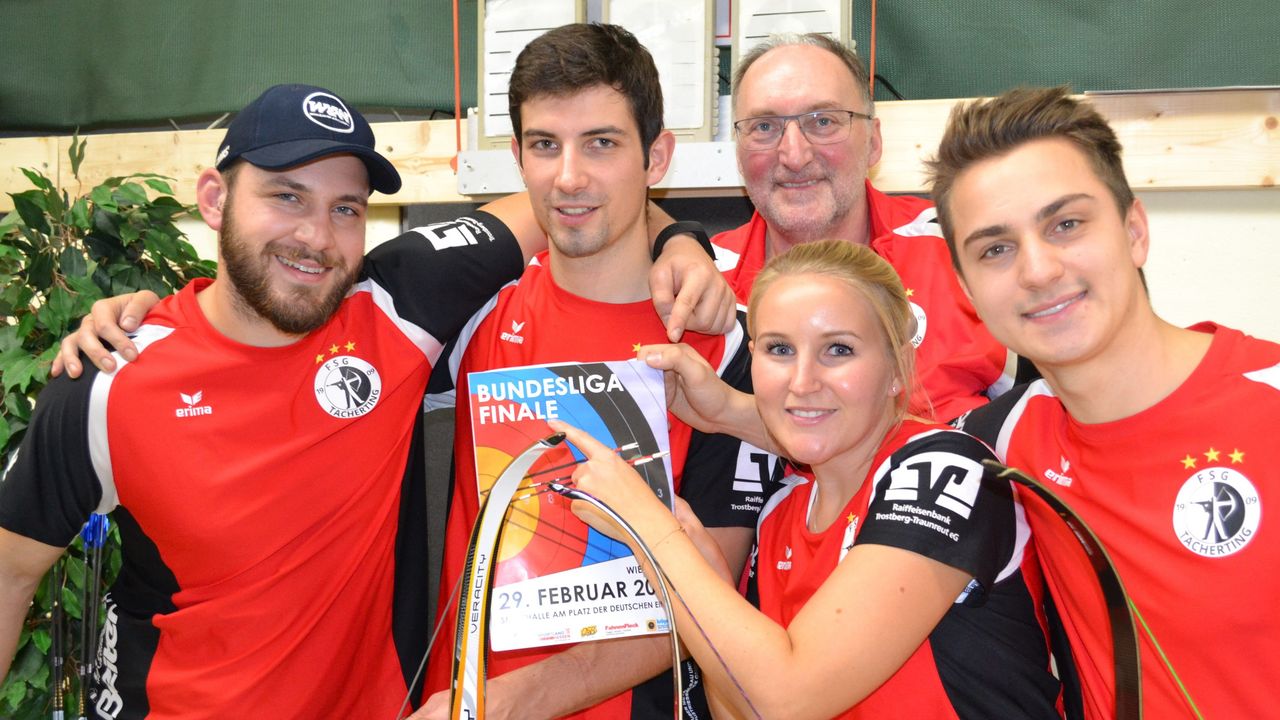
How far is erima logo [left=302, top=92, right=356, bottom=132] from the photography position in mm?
2012

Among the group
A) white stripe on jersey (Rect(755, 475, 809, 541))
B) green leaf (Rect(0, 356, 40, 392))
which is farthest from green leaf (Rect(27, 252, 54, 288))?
white stripe on jersey (Rect(755, 475, 809, 541))

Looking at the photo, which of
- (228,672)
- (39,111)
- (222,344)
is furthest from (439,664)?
(39,111)

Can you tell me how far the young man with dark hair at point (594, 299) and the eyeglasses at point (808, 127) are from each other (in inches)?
17.7

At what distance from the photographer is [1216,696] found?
4.93 ft

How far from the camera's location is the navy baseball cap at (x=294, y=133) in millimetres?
1964

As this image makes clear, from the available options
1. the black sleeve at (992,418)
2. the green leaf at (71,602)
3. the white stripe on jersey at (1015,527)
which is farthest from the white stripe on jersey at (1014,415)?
the green leaf at (71,602)

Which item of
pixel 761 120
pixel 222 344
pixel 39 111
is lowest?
pixel 222 344

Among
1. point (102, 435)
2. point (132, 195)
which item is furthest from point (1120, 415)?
point (132, 195)

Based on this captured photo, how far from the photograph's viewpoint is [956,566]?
1547 mm

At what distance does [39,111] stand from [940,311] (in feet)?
13.5

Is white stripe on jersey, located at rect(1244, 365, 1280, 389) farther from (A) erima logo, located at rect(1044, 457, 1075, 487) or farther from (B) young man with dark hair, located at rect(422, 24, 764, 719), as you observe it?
(B) young man with dark hair, located at rect(422, 24, 764, 719)

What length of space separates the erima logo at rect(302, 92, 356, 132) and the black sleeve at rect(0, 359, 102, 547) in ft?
2.13

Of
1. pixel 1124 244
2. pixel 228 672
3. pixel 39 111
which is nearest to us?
pixel 1124 244

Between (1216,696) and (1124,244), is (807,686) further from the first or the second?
(1124,244)
